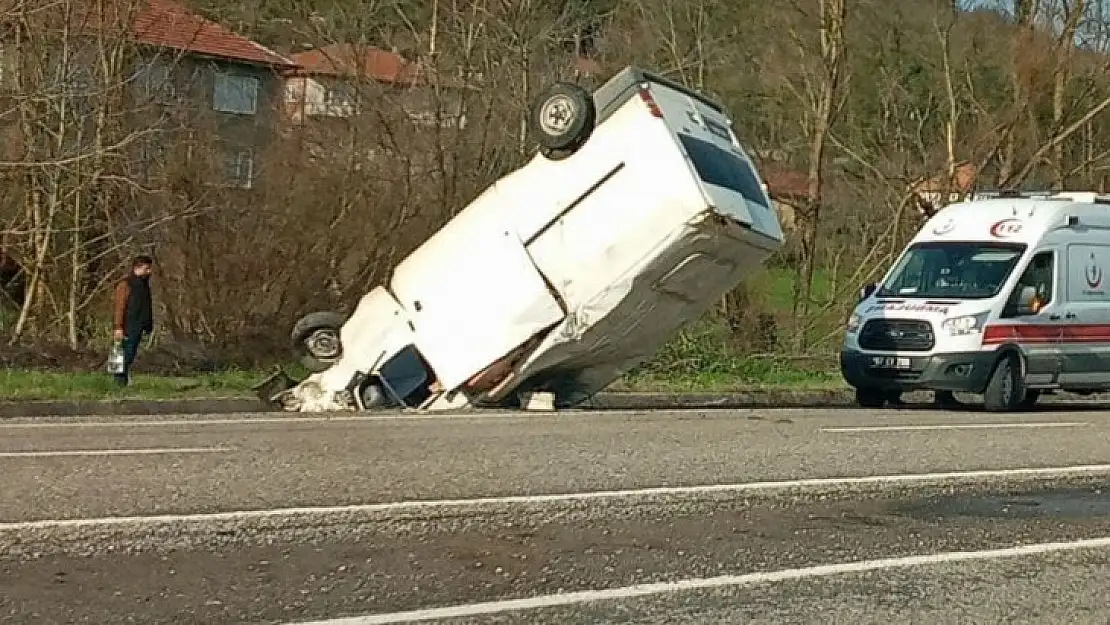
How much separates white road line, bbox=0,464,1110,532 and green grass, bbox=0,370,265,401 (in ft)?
27.3

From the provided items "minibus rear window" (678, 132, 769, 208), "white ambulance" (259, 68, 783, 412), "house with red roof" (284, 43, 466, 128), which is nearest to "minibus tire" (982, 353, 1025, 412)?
"white ambulance" (259, 68, 783, 412)

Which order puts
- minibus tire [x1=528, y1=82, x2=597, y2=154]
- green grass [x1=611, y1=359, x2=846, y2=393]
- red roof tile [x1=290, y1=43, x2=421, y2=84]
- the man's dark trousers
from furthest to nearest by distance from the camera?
red roof tile [x1=290, y1=43, x2=421, y2=84] < green grass [x1=611, y1=359, x2=846, y2=393] < the man's dark trousers < minibus tire [x1=528, y1=82, x2=597, y2=154]

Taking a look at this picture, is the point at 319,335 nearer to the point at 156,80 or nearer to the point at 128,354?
the point at 128,354

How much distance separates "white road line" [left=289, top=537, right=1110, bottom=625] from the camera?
256 inches

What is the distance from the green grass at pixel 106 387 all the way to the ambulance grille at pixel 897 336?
7117 millimetres

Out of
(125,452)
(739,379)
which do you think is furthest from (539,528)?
(739,379)

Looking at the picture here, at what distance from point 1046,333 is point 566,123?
294 inches

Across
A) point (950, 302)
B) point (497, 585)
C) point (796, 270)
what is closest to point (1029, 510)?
point (497, 585)

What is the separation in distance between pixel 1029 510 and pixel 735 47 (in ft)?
68.5

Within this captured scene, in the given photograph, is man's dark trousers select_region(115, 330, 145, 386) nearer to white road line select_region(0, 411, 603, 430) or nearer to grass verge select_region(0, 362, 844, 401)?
grass verge select_region(0, 362, 844, 401)

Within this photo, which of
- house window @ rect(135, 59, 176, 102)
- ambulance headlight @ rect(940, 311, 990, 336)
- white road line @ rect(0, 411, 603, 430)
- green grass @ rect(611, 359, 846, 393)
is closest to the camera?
white road line @ rect(0, 411, 603, 430)

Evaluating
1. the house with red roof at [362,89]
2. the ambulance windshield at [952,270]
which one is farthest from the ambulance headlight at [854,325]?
the house with red roof at [362,89]

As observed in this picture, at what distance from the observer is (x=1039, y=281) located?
19219 millimetres

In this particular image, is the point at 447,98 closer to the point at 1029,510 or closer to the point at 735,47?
the point at 735,47
